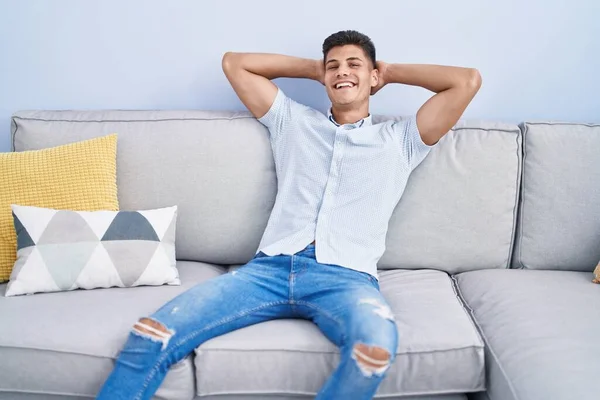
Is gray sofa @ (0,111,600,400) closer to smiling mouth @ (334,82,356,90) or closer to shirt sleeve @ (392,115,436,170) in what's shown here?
shirt sleeve @ (392,115,436,170)

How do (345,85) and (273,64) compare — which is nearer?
(345,85)

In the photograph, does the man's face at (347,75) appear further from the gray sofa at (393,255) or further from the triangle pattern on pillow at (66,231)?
the triangle pattern on pillow at (66,231)

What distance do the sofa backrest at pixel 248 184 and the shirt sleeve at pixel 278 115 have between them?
0.18 ft

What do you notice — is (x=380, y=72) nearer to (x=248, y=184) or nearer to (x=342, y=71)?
(x=342, y=71)

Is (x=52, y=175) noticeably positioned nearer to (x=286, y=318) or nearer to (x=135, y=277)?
(x=135, y=277)

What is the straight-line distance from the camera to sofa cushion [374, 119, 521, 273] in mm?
1823

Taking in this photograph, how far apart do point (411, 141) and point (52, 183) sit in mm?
1153

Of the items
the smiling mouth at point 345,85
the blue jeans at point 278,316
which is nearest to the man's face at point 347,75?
the smiling mouth at point 345,85

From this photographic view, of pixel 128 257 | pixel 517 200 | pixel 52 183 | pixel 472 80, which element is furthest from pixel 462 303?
pixel 52 183

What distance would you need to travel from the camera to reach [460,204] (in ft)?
5.98

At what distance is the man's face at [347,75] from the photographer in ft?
5.91

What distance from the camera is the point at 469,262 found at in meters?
1.86

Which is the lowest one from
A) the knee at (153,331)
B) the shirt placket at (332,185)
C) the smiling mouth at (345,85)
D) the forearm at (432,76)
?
the knee at (153,331)

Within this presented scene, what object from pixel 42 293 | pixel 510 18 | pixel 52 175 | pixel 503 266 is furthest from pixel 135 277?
pixel 510 18
